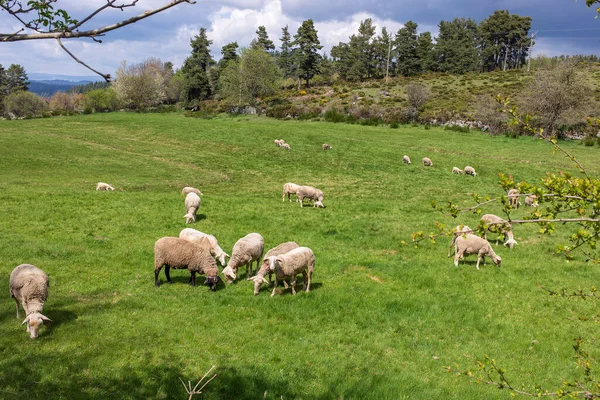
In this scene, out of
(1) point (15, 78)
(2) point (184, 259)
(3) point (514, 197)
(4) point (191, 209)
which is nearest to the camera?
(3) point (514, 197)

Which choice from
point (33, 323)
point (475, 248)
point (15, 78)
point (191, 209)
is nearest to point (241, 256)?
point (33, 323)

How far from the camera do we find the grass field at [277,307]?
841cm

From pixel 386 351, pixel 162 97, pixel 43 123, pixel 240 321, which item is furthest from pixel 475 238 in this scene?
pixel 162 97

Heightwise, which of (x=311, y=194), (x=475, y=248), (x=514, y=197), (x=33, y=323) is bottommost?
(x=33, y=323)

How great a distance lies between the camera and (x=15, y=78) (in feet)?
396

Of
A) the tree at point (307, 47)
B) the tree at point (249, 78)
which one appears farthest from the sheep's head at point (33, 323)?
the tree at point (307, 47)

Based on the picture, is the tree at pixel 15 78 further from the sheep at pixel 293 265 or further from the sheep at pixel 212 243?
the sheep at pixel 293 265

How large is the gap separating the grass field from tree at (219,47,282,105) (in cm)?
5747

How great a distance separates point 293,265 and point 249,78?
75.9 meters

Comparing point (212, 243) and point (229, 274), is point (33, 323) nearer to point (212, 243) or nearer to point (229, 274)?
point (229, 274)

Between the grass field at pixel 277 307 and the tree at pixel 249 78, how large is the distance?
57468mm

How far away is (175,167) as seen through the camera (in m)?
36.3

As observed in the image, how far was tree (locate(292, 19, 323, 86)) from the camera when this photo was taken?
10562 cm

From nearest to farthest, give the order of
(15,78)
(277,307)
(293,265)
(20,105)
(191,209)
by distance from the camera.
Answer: (277,307)
(293,265)
(191,209)
(20,105)
(15,78)
